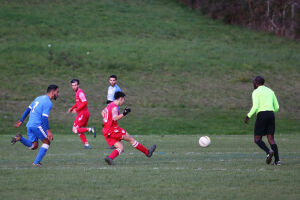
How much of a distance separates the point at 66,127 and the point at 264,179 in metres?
18.6

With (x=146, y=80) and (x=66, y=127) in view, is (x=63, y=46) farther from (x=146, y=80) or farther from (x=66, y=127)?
(x=66, y=127)

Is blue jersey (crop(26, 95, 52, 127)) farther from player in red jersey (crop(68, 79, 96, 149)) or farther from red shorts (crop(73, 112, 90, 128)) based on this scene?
red shorts (crop(73, 112, 90, 128))

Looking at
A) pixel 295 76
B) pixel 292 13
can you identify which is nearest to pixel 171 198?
pixel 295 76

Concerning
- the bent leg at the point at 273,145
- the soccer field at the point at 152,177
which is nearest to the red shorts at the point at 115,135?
the soccer field at the point at 152,177

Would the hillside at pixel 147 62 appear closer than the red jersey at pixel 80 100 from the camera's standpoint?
No

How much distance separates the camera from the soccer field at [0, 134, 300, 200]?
852 cm

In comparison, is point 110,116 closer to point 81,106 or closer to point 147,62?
point 81,106

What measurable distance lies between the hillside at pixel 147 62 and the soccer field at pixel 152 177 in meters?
13.5

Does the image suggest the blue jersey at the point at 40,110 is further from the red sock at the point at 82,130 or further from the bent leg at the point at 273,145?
the red sock at the point at 82,130

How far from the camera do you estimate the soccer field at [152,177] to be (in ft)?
28.0

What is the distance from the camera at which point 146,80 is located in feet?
124

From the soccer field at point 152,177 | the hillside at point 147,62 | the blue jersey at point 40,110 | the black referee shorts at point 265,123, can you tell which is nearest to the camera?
the soccer field at point 152,177

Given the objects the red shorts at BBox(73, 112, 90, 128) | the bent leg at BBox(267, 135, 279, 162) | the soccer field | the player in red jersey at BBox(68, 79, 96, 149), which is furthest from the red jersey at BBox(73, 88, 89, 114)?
the bent leg at BBox(267, 135, 279, 162)

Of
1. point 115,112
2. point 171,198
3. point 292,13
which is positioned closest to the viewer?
point 171,198
